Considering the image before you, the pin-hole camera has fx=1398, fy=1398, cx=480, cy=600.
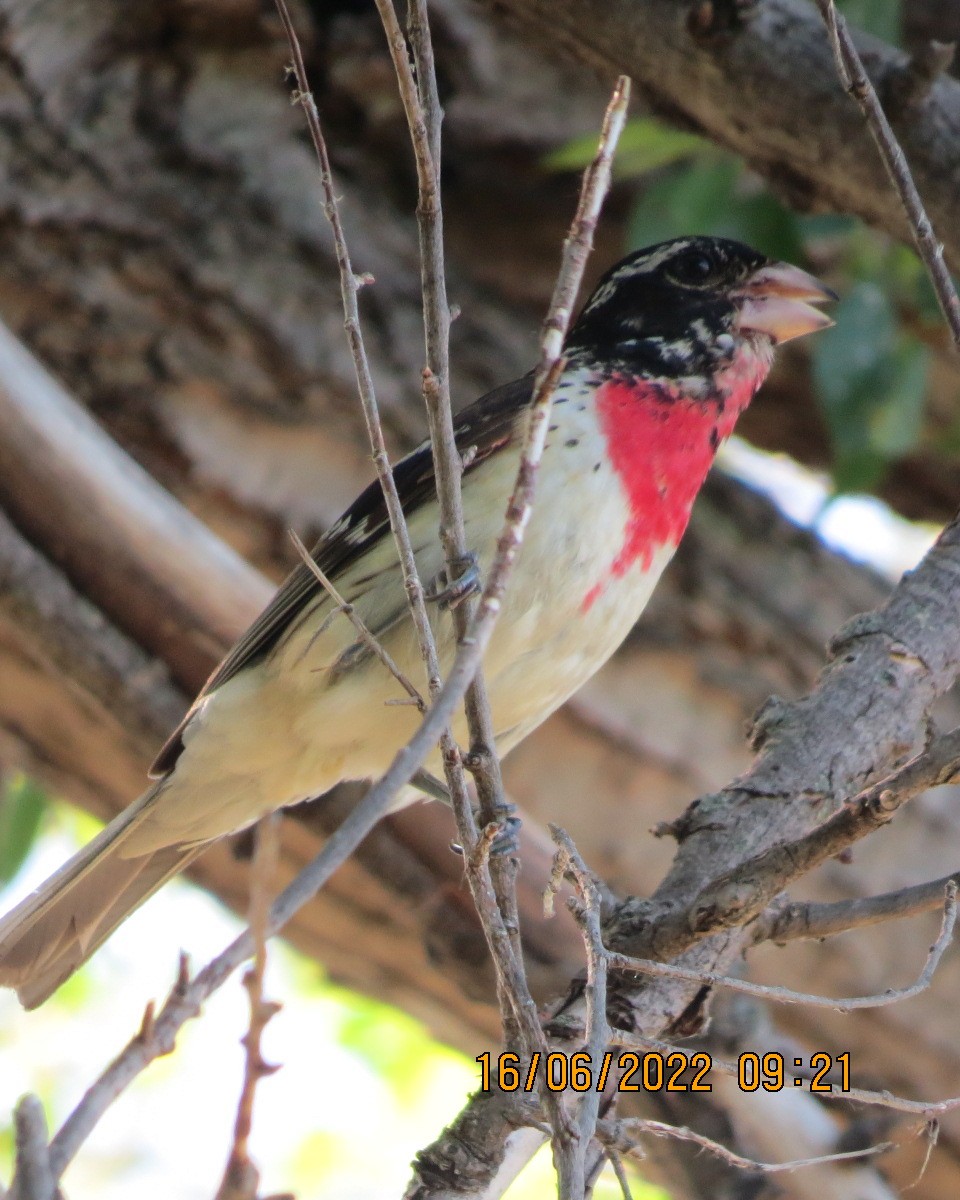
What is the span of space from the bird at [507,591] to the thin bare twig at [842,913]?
39.8 inches

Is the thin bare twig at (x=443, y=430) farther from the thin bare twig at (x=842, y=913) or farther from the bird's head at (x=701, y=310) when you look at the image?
the bird's head at (x=701, y=310)

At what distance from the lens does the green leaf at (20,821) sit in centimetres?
492

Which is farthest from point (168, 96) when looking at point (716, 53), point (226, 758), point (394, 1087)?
point (394, 1087)

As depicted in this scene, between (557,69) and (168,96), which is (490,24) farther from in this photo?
(168,96)

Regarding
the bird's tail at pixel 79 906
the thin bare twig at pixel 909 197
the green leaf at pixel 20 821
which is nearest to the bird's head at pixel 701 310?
the thin bare twig at pixel 909 197

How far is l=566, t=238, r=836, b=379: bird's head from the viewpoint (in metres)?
3.73

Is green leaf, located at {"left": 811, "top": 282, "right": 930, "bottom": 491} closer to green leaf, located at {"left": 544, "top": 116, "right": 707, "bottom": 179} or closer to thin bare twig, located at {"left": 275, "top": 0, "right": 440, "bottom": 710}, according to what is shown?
green leaf, located at {"left": 544, "top": 116, "right": 707, "bottom": 179}

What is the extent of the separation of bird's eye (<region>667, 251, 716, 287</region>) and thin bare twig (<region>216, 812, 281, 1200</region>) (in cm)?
290

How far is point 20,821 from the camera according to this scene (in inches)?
194

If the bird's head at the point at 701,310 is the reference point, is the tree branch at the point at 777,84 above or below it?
above

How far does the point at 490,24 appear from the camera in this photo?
5406 millimetres

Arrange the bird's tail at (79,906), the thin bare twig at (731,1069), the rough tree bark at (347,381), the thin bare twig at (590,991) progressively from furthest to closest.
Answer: the rough tree bark at (347,381) < the bird's tail at (79,906) < the thin bare twig at (731,1069) < the thin bare twig at (590,991)

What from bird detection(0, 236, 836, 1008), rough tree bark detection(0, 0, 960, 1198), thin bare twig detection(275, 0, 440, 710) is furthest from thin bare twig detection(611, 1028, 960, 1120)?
rough tree bark detection(0, 0, 960, 1198)

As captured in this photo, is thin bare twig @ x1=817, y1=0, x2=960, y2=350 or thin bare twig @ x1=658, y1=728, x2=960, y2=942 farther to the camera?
thin bare twig @ x1=817, y1=0, x2=960, y2=350
